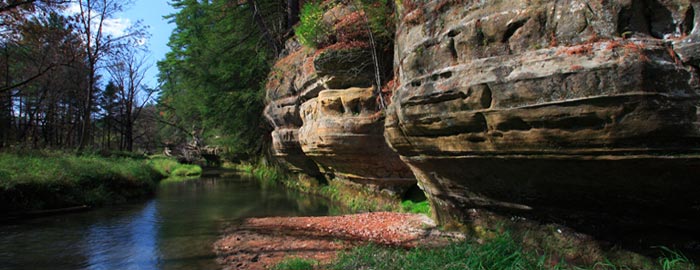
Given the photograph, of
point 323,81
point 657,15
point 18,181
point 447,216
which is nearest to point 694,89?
point 657,15

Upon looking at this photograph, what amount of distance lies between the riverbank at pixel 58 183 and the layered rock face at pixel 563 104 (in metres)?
10.5

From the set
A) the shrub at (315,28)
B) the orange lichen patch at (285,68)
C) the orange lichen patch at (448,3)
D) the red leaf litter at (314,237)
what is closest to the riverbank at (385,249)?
the red leaf litter at (314,237)

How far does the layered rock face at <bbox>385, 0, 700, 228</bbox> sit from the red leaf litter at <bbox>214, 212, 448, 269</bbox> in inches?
79.6

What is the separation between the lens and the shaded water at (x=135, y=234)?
694cm

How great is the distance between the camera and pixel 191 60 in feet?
78.9

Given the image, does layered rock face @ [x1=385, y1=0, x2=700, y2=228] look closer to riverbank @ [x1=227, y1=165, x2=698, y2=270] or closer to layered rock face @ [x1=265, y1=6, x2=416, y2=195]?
riverbank @ [x1=227, y1=165, x2=698, y2=270]

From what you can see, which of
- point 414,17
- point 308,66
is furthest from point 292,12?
point 414,17

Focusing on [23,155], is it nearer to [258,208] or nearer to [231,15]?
[258,208]

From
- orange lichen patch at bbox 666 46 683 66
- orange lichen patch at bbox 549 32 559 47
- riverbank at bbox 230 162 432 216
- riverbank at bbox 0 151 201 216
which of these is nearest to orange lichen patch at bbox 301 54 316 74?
riverbank at bbox 230 162 432 216

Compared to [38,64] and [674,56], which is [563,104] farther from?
[38,64]

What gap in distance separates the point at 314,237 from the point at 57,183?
27.6 feet

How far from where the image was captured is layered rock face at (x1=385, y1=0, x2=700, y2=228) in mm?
3770

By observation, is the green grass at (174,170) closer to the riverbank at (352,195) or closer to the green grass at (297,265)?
the riverbank at (352,195)

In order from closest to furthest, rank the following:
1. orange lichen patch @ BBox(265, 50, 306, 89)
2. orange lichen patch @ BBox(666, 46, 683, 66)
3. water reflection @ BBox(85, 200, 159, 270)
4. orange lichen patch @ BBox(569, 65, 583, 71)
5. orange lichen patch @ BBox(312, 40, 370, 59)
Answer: orange lichen patch @ BBox(666, 46, 683, 66), orange lichen patch @ BBox(569, 65, 583, 71), water reflection @ BBox(85, 200, 159, 270), orange lichen patch @ BBox(312, 40, 370, 59), orange lichen patch @ BBox(265, 50, 306, 89)
